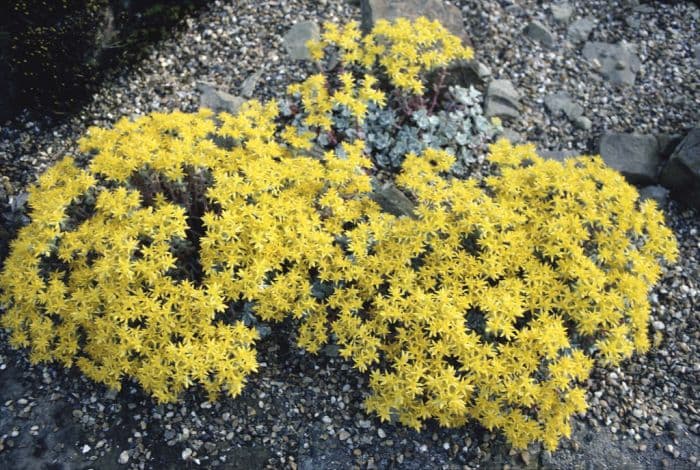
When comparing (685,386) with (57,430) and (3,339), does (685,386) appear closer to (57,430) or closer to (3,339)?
(57,430)

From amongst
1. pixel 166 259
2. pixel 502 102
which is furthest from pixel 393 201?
pixel 502 102

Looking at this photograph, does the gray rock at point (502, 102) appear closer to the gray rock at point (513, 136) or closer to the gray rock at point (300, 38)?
the gray rock at point (513, 136)

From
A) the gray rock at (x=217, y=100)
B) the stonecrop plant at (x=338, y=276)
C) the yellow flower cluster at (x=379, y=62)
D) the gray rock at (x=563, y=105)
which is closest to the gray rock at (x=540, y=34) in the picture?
the gray rock at (x=563, y=105)

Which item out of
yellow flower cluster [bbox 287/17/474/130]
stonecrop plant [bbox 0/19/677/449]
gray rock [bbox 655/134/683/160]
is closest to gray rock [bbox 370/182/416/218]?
stonecrop plant [bbox 0/19/677/449]

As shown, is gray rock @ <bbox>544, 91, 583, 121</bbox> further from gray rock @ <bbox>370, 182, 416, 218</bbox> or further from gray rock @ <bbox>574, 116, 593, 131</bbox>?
gray rock @ <bbox>370, 182, 416, 218</bbox>

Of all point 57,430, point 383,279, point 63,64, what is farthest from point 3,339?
point 383,279

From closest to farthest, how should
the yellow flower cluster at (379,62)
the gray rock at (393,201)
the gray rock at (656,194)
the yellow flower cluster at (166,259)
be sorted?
the yellow flower cluster at (166,259), the gray rock at (393,201), the yellow flower cluster at (379,62), the gray rock at (656,194)
